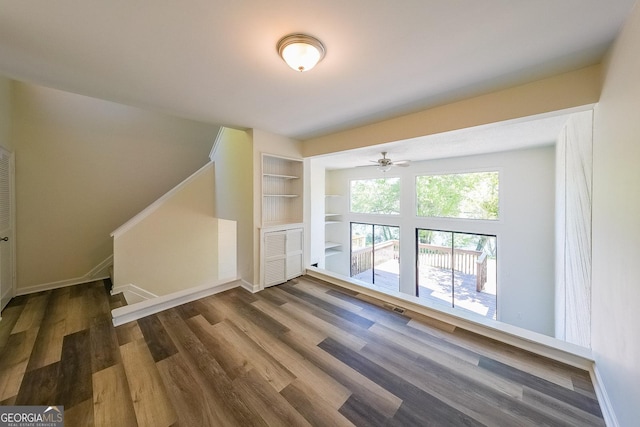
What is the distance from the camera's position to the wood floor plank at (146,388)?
4.55 ft

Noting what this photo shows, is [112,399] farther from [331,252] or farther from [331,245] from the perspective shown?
[331,252]

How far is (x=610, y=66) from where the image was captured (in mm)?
1492

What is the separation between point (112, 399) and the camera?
1.51 meters

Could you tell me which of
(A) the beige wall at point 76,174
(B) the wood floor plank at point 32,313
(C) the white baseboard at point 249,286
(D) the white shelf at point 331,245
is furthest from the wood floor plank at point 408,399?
(D) the white shelf at point 331,245

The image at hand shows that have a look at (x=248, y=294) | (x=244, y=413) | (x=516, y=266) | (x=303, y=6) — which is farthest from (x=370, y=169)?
(x=244, y=413)

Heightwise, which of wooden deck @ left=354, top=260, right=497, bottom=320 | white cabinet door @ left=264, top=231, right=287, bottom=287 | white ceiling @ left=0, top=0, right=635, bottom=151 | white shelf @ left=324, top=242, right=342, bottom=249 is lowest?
wooden deck @ left=354, top=260, right=497, bottom=320

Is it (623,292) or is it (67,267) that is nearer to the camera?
(623,292)

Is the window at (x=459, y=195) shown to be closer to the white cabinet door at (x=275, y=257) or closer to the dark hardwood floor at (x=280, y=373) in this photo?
the dark hardwood floor at (x=280, y=373)

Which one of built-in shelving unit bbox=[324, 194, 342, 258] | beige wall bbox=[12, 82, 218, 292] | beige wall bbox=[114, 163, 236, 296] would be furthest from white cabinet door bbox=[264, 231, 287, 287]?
built-in shelving unit bbox=[324, 194, 342, 258]

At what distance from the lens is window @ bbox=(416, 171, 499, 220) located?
4.66 meters

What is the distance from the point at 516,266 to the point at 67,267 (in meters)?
8.36

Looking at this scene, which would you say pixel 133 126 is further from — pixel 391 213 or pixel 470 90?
pixel 391 213

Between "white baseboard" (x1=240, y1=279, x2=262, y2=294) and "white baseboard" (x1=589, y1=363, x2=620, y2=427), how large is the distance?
132 inches

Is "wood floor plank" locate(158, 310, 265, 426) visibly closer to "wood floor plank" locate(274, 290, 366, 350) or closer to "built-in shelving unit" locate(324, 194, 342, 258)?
"wood floor plank" locate(274, 290, 366, 350)
